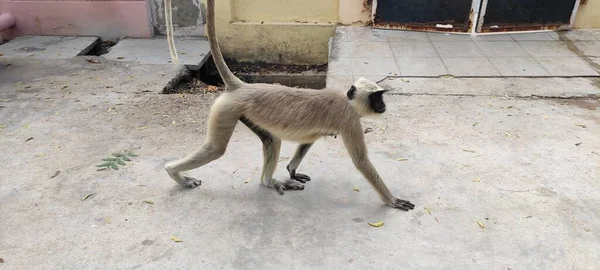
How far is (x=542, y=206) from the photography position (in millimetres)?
3279

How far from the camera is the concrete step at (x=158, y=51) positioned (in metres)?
6.45

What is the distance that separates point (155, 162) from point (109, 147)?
1.96ft

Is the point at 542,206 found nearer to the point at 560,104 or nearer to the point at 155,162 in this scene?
the point at 560,104

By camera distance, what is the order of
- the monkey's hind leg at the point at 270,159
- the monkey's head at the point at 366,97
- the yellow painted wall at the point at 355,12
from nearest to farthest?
the monkey's head at the point at 366,97
the monkey's hind leg at the point at 270,159
the yellow painted wall at the point at 355,12

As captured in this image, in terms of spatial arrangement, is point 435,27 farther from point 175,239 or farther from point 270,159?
point 175,239

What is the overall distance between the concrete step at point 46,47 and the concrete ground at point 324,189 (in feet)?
5.01

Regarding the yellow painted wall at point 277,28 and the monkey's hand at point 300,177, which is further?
the yellow painted wall at point 277,28

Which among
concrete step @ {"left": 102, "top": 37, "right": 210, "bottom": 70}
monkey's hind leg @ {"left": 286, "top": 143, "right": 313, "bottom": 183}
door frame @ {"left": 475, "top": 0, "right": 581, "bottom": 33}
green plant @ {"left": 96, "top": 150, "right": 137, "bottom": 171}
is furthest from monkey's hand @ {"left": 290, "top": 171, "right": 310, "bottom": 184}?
door frame @ {"left": 475, "top": 0, "right": 581, "bottom": 33}

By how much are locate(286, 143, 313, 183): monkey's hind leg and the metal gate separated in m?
3.95

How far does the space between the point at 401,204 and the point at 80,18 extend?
21.2ft

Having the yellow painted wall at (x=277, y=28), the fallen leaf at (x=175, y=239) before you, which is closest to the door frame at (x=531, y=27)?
the yellow painted wall at (x=277, y=28)

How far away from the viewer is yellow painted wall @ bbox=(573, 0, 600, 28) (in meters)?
6.59

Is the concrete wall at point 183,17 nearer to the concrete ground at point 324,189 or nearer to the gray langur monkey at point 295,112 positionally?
the concrete ground at point 324,189

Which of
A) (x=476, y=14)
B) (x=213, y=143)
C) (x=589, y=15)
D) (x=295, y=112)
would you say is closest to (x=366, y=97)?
(x=295, y=112)
